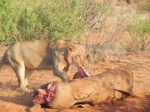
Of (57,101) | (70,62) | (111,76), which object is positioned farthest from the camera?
(70,62)

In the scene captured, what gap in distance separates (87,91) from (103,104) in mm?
422

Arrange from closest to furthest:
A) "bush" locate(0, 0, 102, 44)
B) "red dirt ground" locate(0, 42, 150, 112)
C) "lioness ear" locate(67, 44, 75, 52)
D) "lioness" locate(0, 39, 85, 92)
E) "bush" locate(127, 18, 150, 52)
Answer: "red dirt ground" locate(0, 42, 150, 112) → "lioness ear" locate(67, 44, 75, 52) → "lioness" locate(0, 39, 85, 92) → "bush" locate(0, 0, 102, 44) → "bush" locate(127, 18, 150, 52)

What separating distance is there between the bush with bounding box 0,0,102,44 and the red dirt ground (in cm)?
94

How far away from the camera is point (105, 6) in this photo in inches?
427

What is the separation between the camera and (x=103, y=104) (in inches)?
230

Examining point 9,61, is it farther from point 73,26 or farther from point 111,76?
point 73,26

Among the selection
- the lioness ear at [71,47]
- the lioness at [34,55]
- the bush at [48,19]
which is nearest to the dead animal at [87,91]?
the lioness ear at [71,47]

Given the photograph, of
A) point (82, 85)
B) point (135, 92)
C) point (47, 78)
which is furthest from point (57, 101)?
point (47, 78)

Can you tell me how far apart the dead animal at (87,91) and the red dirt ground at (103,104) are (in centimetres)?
10

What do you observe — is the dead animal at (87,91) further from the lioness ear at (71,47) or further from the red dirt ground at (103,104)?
the lioness ear at (71,47)

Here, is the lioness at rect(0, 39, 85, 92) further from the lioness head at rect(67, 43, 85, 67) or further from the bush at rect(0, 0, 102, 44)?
the bush at rect(0, 0, 102, 44)

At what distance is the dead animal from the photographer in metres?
5.41

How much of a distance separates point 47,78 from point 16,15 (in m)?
3.06

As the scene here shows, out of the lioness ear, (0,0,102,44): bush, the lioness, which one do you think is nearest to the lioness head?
the lioness ear
